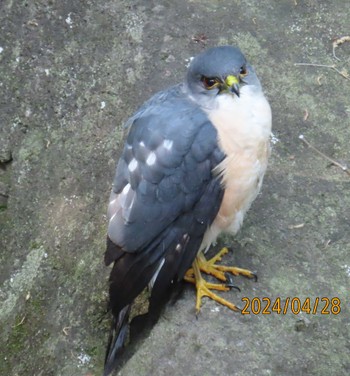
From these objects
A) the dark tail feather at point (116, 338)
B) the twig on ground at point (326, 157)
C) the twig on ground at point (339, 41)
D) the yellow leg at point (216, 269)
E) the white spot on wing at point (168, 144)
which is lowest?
the dark tail feather at point (116, 338)

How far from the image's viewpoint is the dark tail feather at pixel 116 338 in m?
3.31

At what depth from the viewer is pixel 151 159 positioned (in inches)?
126

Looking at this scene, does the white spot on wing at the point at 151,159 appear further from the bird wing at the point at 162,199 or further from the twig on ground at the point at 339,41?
the twig on ground at the point at 339,41

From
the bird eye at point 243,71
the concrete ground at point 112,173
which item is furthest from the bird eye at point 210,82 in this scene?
the concrete ground at point 112,173

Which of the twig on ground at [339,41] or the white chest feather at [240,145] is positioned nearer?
the white chest feather at [240,145]

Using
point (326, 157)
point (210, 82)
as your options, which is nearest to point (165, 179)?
point (210, 82)

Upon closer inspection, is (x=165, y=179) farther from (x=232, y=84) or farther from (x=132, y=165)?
→ (x=232, y=84)

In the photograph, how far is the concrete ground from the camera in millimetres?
3256

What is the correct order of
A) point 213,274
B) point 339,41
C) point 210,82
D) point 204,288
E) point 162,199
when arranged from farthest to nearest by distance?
point 339,41 → point 213,274 → point 204,288 → point 210,82 → point 162,199

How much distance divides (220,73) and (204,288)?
1024 millimetres

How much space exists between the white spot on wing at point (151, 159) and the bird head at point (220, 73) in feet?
1.30

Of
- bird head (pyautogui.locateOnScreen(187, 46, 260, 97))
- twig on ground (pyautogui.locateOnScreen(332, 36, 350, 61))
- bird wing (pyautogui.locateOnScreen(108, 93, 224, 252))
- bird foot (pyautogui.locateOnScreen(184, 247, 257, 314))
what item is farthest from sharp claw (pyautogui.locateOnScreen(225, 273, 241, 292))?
twig on ground (pyautogui.locateOnScreen(332, 36, 350, 61))

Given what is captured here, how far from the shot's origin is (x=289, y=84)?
4469 mm

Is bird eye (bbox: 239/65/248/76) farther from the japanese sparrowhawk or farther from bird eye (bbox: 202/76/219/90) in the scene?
bird eye (bbox: 202/76/219/90)
